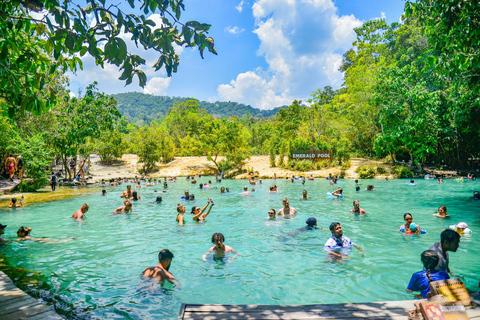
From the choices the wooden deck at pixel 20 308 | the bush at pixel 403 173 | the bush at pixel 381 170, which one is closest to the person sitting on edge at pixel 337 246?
the wooden deck at pixel 20 308

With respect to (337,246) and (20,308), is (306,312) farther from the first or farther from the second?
(337,246)

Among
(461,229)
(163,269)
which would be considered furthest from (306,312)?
(461,229)

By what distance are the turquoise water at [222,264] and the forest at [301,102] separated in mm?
4021

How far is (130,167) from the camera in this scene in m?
46.2

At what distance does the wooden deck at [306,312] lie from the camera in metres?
3.94

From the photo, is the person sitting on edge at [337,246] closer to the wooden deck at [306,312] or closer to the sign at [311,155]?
the wooden deck at [306,312]

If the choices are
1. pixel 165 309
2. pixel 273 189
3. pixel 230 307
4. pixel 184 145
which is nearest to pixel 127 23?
pixel 230 307

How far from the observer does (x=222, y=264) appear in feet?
25.5

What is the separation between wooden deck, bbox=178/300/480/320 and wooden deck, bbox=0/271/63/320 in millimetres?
2109

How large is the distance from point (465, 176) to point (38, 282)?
119 ft

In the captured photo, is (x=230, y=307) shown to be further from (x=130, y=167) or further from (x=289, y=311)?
(x=130, y=167)

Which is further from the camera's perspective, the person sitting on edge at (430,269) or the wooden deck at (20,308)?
the person sitting on edge at (430,269)

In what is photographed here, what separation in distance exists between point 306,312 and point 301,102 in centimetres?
4802

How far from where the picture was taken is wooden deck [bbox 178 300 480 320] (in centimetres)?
394
